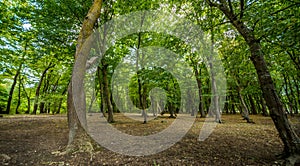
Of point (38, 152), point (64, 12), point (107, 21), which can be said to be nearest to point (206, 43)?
point (107, 21)

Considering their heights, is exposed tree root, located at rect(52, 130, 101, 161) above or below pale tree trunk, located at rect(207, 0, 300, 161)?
below

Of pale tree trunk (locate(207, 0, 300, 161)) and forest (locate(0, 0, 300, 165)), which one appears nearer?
pale tree trunk (locate(207, 0, 300, 161))

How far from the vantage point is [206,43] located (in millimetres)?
10242

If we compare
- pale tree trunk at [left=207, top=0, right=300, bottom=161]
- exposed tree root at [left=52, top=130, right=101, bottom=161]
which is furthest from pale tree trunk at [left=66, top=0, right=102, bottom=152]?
pale tree trunk at [left=207, top=0, right=300, bottom=161]

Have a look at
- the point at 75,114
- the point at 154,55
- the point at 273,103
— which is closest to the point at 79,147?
the point at 75,114

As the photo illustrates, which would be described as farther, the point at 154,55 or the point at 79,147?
the point at 154,55

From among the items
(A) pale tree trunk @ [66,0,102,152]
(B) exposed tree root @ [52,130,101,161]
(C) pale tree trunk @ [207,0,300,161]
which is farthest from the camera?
(A) pale tree trunk @ [66,0,102,152]

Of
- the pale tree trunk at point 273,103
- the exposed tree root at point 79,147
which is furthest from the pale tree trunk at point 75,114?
the pale tree trunk at point 273,103

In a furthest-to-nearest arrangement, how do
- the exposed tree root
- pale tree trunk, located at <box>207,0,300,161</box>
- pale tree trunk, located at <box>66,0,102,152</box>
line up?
pale tree trunk, located at <box>66,0,102,152</box>, the exposed tree root, pale tree trunk, located at <box>207,0,300,161</box>

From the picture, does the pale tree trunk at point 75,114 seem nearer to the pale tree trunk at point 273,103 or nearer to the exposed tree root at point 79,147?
the exposed tree root at point 79,147

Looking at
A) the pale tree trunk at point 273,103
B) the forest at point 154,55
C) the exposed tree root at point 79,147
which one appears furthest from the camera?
the exposed tree root at point 79,147

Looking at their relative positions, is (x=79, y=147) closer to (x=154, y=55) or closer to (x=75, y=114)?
(x=75, y=114)

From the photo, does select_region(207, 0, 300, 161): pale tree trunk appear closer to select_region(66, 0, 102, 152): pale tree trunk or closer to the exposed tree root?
select_region(66, 0, 102, 152): pale tree trunk

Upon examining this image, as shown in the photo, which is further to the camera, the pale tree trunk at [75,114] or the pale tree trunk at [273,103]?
the pale tree trunk at [75,114]
